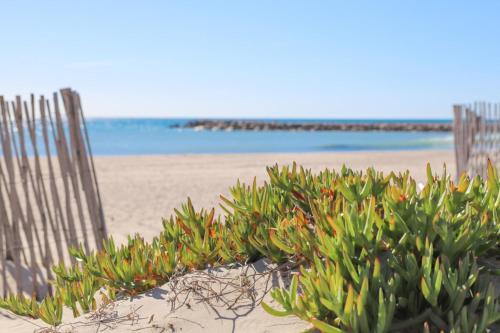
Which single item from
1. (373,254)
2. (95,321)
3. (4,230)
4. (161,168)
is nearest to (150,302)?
(95,321)

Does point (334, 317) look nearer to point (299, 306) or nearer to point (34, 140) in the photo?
point (299, 306)

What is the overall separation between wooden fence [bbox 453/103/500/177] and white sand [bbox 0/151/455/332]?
118 inches

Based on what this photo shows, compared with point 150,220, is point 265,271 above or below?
above

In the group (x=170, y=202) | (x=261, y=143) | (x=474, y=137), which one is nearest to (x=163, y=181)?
(x=170, y=202)

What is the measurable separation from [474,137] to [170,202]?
4.40m

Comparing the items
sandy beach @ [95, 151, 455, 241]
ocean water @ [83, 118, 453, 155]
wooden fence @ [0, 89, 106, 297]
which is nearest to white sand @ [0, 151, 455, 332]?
sandy beach @ [95, 151, 455, 241]

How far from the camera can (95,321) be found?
198 cm

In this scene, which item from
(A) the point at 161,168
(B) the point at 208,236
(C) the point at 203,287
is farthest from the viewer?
(A) the point at 161,168

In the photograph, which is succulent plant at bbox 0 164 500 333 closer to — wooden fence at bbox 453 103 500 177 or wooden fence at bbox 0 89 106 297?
wooden fence at bbox 0 89 106 297

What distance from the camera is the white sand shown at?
1.83 metres

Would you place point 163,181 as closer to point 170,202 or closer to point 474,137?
point 170,202

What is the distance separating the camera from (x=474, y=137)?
24.6ft

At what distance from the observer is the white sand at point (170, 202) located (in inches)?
72.2

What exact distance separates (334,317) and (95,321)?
90cm
